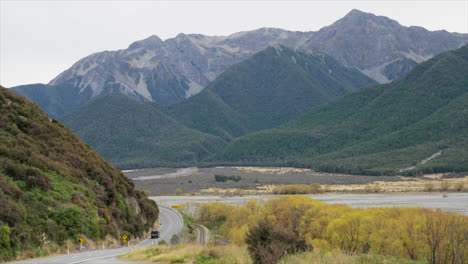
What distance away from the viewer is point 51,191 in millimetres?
43812

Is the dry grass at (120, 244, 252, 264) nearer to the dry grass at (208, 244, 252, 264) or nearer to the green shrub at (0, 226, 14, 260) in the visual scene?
→ the dry grass at (208, 244, 252, 264)

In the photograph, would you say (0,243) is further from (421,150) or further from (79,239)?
A: (421,150)

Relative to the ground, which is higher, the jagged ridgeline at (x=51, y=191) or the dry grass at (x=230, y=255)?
the jagged ridgeline at (x=51, y=191)

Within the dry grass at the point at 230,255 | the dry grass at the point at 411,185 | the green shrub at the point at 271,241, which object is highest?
the green shrub at the point at 271,241

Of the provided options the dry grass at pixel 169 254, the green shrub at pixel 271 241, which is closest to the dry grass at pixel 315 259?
the green shrub at pixel 271 241

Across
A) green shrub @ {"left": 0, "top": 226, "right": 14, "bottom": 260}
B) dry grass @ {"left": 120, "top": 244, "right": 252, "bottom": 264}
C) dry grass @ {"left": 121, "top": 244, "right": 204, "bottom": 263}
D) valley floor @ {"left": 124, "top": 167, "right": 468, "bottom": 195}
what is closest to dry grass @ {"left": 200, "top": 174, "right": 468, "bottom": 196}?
valley floor @ {"left": 124, "top": 167, "right": 468, "bottom": 195}

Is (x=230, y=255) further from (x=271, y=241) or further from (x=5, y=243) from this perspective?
(x=5, y=243)

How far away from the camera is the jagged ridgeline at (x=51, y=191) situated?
37281 millimetres

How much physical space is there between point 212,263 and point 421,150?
193m

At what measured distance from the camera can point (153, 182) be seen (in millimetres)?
199125

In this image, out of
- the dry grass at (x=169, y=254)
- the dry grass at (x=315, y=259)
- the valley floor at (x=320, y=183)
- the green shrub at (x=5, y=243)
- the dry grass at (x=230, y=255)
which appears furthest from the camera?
the valley floor at (x=320, y=183)

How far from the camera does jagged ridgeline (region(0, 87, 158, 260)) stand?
37.3 meters

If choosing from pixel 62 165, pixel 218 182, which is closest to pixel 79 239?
pixel 62 165

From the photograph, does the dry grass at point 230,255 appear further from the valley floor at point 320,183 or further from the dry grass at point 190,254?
the valley floor at point 320,183
